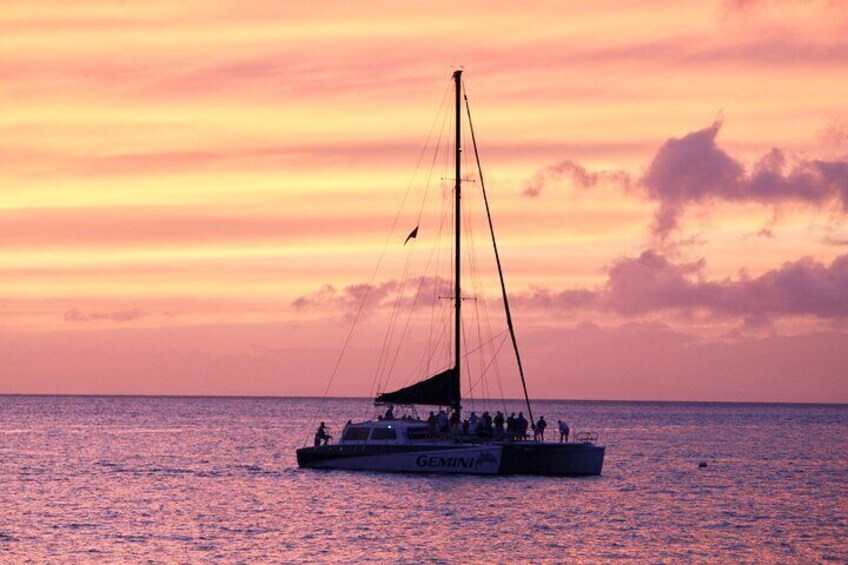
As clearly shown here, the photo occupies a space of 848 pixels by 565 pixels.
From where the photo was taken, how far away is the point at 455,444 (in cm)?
7506

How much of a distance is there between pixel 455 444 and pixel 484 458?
1708 millimetres

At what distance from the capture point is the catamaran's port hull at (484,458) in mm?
74688

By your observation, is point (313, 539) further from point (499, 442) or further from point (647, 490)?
point (647, 490)

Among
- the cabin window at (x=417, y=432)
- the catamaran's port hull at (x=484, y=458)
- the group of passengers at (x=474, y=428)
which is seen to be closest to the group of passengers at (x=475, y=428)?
the group of passengers at (x=474, y=428)

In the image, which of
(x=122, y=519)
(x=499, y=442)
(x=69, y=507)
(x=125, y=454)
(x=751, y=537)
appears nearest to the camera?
(x=751, y=537)

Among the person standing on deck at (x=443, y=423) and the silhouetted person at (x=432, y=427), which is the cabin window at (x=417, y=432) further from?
the person standing on deck at (x=443, y=423)

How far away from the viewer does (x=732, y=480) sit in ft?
288

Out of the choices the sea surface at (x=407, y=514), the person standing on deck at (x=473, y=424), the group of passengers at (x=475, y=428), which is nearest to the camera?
the sea surface at (x=407, y=514)

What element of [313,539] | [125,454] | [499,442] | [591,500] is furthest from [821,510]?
[125,454]

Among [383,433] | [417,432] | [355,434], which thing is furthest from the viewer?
[355,434]

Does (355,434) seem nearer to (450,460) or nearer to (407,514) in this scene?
(450,460)

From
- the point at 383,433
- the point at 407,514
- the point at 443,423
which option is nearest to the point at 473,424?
the point at 443,423

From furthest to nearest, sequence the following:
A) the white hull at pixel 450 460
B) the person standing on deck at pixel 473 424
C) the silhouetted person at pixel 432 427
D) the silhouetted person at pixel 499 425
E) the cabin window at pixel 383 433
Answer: the cabin window at pixel 383 433, the silhouetted person at pixel 432 427, the silhouetted person at pixel 499 425, the person standing on deck at pixel 473 424, the white hull at pixel 450 460

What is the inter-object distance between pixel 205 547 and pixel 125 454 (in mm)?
61691
